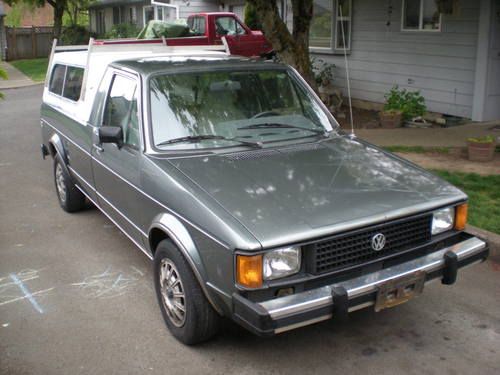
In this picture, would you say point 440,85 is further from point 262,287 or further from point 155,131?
point 262,287

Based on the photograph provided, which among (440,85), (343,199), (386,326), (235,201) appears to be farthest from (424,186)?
(440,85)

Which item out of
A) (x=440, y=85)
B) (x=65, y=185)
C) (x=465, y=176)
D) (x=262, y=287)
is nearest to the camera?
(x=262, y=287)

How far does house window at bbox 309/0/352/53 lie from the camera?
13516 millimetres

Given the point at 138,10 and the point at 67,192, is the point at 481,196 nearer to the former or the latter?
the point at 67,192

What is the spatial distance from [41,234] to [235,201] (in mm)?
3442

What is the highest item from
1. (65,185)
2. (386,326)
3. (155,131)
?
(155,131)

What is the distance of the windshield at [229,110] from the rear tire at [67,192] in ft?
8.05

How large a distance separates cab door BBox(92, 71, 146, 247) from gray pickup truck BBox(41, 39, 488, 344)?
2cm

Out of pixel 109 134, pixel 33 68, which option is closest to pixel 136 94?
pixel 109 134

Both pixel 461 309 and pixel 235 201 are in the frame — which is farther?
pixel 461 309

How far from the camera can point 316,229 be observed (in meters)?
3.30

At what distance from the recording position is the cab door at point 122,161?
445 cm

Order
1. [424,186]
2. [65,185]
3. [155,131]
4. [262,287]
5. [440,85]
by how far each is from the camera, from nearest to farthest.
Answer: [262,287] → [424,186] → [155,131] → [65,185] → [440,85]

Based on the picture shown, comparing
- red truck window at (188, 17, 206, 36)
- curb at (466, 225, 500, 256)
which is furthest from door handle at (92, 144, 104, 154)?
red truck window at (188, 17, 206, 36)
